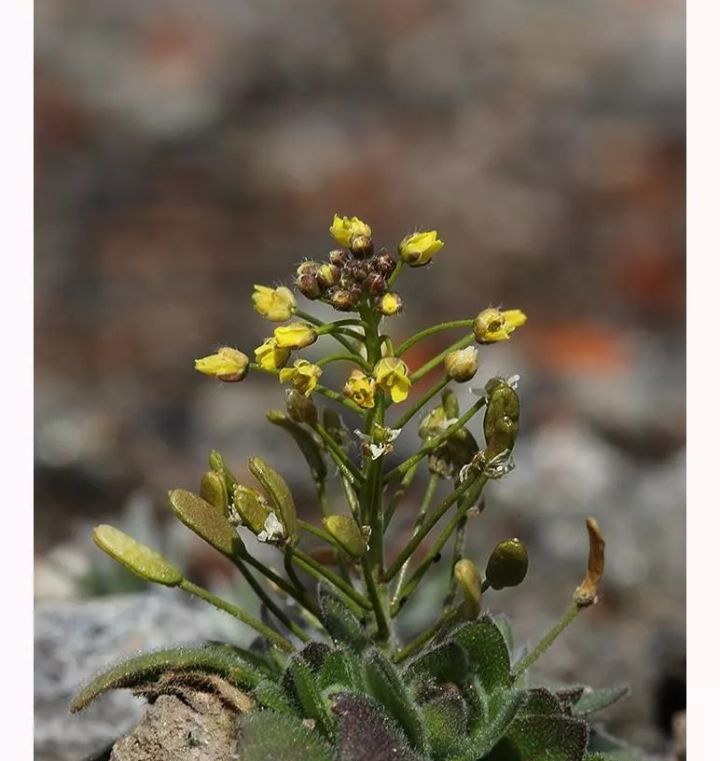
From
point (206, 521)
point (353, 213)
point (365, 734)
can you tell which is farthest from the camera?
point (353, 213)

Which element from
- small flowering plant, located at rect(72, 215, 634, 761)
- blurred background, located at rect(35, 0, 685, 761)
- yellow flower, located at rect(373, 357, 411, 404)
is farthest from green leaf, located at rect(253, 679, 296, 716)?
blurred background, located at rect(35, 0, 685, 761)

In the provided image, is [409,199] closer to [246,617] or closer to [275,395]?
[275,395]

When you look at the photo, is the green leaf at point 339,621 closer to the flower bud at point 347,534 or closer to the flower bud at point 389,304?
the flower bud at point 347,534

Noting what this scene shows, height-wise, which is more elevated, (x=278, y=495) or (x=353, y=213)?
(x=353, y=213)

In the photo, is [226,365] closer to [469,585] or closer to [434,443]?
[434,443]

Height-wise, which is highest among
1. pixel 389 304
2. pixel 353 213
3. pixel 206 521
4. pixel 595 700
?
pixel 353 213

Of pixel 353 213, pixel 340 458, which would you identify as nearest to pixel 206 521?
pixel 340 458

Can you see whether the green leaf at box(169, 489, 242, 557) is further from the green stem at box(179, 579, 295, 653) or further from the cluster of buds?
the cluster of buds
